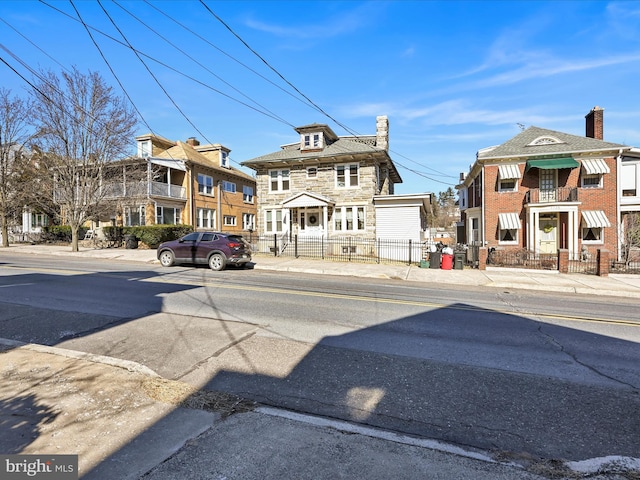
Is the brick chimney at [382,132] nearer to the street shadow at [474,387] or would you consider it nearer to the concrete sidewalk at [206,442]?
the street shadow at [474,387]

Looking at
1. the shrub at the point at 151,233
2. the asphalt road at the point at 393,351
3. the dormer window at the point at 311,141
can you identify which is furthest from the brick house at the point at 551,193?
the shrub at the point at 151,233

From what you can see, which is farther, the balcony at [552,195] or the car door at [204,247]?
the balcony at [552,195]

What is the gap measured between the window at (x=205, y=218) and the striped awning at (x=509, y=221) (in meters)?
24.7

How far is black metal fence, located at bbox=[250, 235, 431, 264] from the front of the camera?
23.8m

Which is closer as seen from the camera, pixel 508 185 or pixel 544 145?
pixel 544 145

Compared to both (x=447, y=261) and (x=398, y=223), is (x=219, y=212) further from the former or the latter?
(x=447, y=261)

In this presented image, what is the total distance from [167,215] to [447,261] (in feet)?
76.0

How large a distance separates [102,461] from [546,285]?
15.3 meters

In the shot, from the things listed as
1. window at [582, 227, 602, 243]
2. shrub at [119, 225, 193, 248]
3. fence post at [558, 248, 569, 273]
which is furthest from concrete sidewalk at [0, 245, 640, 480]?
window at [582, 227, 602, 243]

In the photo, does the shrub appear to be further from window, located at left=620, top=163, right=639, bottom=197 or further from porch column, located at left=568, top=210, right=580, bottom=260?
window, located at left=620, top=163, right=639, bottom=197

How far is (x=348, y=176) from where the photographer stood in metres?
26.6

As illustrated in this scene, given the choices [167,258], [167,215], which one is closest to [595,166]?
[167,258]

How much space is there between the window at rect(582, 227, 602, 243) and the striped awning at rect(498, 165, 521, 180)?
541 centimetres

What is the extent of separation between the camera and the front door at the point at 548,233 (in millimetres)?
23609
